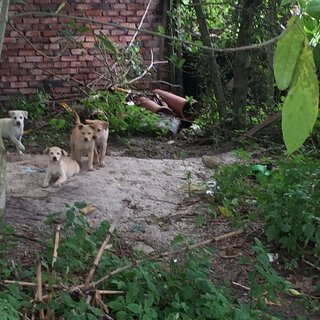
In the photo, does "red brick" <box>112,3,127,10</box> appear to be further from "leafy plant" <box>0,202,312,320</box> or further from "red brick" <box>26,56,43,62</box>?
"leafy plant" <box>0,202,312,320</box>

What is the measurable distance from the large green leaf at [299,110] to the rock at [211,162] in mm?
6014

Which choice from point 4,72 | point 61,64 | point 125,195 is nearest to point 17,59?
point 4,72

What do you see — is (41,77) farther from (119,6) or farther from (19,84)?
(119,6)

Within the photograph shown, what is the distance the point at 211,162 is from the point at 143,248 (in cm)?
249

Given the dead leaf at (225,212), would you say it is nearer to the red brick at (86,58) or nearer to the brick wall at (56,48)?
the brick wall at (56,48)

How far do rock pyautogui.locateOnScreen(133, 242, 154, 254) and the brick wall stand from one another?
4820 mm

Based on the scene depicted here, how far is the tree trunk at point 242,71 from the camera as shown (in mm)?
7672

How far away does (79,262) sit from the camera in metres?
3.67

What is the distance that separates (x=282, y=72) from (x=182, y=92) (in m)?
9.74

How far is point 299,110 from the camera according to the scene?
2.39ft

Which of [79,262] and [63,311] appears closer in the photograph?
[63,311]

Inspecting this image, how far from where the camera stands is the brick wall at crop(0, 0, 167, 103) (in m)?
9.37

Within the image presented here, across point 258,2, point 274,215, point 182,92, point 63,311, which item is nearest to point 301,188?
point 274,215

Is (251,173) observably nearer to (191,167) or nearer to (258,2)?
(191,167)
